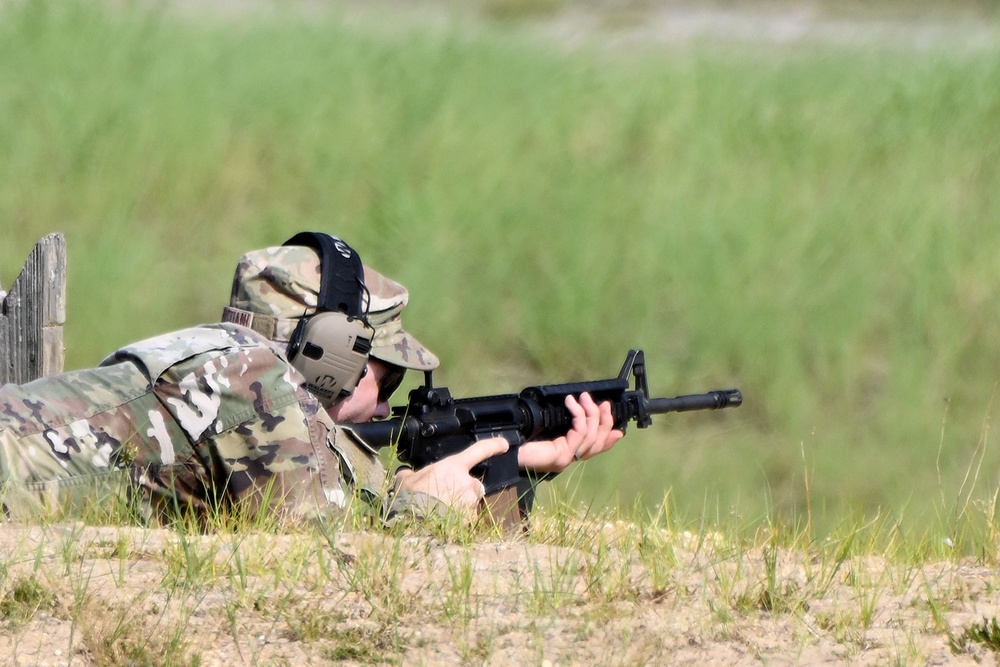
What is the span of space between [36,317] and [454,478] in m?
1.42

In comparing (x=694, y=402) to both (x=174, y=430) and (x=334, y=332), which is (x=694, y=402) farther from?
(x=174, y=430)

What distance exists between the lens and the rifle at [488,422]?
145 inches

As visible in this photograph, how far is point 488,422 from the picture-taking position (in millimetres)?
3881

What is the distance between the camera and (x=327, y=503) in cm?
317

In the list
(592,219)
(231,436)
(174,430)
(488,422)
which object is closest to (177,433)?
(174,430)

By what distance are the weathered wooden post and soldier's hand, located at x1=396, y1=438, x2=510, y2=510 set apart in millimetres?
1222

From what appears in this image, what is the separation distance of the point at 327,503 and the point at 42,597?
81 centimetres

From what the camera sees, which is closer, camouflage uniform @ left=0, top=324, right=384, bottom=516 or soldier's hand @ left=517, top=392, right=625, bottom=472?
camouflage uniform @ left=0, top=324, right=384, bottom=516

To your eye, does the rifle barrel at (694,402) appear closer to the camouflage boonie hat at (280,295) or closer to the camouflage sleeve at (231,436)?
the camouflage boonie hat at (280,295)

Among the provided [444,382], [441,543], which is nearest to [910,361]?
[444,382]

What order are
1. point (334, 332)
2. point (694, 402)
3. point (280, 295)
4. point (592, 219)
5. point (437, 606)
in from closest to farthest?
point (437, 606)
point (334, 332)
point (280, 295)
point (694, 402)
point (592, 219)

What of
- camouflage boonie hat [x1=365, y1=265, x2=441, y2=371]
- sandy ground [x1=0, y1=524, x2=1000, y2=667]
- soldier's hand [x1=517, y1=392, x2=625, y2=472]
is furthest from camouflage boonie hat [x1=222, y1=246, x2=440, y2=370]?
sandy ground [x1=0, y1=524, x2=1000, y2=667]

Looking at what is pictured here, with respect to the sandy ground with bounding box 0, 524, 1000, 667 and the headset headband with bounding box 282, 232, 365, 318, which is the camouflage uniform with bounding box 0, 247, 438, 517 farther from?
the headset headband with bounding box 282, 232, 365, 318

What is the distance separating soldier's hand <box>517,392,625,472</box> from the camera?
13.2 feet
